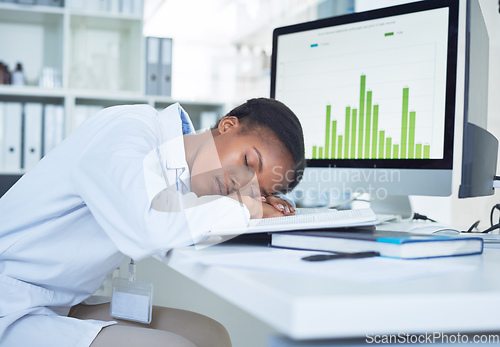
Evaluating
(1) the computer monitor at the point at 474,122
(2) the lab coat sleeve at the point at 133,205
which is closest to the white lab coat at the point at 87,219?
(2) the lab coat sleeve at the point at 133,205

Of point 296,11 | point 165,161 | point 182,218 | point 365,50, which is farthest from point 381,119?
point 296,11

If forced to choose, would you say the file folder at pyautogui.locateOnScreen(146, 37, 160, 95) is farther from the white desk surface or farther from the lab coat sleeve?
the white desk surface

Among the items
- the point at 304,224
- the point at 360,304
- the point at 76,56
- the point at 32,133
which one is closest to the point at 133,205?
the point at 304,224

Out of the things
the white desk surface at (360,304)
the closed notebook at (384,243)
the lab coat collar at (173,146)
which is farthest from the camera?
the lab coat collar at (173,146)

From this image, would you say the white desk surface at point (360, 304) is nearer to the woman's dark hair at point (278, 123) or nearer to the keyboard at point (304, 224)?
the keyboard at point (304, 224)

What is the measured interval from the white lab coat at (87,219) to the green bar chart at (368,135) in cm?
54

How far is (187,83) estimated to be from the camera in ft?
17.9

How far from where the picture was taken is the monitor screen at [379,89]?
1202mm

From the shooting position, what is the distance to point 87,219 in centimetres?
85

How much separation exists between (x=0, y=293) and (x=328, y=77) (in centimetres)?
96

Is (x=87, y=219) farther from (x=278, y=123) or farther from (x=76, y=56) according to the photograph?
(x=76, y=56)

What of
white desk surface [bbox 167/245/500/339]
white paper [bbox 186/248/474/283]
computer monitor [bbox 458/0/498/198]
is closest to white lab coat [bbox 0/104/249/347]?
white paper [bbox 186/248/474/283]

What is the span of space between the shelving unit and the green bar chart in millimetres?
1723

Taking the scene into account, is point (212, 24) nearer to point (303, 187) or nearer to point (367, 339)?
point (303, 187)
